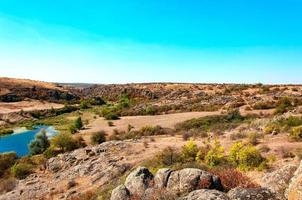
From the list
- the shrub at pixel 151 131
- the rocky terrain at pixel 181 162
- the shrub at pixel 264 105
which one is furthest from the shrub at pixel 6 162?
the shrub at pixel 264 105

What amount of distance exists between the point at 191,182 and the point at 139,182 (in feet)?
8.66

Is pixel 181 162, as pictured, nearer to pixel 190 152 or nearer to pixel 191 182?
pixel 190 152

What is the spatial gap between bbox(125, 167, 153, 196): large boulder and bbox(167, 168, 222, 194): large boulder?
1253mm

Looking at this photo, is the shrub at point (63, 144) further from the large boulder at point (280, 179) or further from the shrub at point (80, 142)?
the large boulder at point (280, 179)

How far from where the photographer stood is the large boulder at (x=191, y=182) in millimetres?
12430

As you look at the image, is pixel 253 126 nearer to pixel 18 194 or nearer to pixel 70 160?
pixel 70 160

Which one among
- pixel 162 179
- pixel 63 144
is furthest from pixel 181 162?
pixel 63 144

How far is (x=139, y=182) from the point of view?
47.9 feet

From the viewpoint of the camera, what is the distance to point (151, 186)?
14.4m

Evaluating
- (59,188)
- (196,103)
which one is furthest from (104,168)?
(196,103)

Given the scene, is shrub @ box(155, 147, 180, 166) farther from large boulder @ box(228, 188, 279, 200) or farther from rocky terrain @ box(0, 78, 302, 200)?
large boulder @ box(228, 188, 279, 200)

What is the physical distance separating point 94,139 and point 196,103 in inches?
1209

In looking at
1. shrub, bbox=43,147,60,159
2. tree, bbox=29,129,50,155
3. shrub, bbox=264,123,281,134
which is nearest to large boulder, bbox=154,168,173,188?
shrub, bbox=264,123,281,134

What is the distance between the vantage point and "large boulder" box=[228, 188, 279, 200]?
8.90 metres
